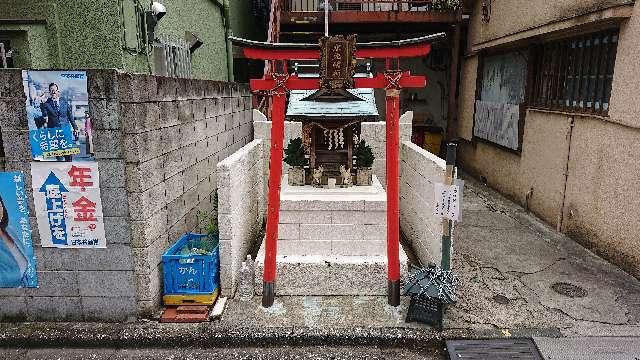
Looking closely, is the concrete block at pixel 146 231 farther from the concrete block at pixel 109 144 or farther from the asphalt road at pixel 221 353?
the asphalt road at pixel 221 353

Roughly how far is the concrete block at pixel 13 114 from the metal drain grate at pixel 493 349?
690cm

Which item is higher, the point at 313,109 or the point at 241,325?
the point at 313,109

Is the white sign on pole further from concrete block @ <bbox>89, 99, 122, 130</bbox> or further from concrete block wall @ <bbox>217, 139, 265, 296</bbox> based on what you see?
concrete block @ <bbox>89, 99, 122, 130</bbox>

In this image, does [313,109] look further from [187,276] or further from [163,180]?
[187,276]


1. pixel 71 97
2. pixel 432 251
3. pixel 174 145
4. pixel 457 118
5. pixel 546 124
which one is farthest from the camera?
pixel 457 118

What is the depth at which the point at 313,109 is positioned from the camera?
824cm

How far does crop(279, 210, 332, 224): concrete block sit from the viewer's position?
791 centimetres

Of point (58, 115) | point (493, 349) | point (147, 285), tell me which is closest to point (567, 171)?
point (493, 349)

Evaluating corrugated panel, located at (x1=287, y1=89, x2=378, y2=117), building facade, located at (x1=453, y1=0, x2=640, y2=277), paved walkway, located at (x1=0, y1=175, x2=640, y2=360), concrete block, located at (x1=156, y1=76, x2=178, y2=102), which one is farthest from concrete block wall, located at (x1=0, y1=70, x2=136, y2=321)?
building facade, located at (x1=453, y1=0, x2=640, y2=277)

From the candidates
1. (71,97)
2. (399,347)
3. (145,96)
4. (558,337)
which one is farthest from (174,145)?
(558,337)

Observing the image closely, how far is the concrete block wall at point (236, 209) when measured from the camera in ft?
23.2

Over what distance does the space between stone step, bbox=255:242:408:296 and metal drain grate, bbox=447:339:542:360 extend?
5.45 feet

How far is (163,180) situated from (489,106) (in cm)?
1192


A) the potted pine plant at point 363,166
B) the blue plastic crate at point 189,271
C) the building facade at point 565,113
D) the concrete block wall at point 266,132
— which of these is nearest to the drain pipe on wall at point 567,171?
the building facade at point 565,113
